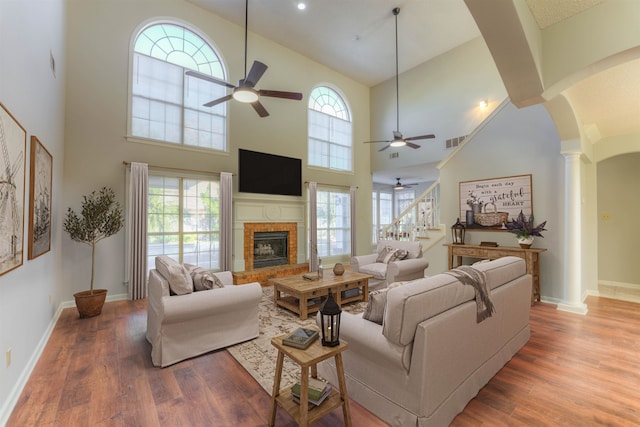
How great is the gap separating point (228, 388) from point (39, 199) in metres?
2.57

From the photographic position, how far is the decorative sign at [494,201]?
15.1 feet

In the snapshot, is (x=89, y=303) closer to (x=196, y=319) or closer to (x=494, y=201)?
(x=196, y=319)

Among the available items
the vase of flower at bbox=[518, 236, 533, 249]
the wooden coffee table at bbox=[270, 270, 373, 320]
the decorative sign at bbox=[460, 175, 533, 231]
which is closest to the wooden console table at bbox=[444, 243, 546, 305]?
the vase of flower at bbox=[518, 236, 533, 249]

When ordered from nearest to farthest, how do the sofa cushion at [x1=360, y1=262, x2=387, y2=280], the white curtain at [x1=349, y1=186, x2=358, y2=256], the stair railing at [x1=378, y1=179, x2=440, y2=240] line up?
the sofa cushion at [x1=360, y1=262, x2=387, y2=280]
the stair railing at [x1=378, y1=179, x2=440, y2=240]
the white curtain at [x1=349, y1=186, x2=358, y2=256]

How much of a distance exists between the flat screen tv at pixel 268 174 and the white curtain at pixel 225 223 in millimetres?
356

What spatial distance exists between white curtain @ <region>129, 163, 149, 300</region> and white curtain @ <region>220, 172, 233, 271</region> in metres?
1.26

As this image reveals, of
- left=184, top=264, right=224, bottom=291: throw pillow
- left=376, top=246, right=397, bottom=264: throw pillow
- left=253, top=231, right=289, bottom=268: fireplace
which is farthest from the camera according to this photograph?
left=253, top=231, right=289, bottom=268: fireplace

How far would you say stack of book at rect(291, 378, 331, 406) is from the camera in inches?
64.0

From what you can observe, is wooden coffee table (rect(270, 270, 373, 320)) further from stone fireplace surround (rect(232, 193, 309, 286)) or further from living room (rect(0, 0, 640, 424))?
living room (rect(0, 0, 640, 424))

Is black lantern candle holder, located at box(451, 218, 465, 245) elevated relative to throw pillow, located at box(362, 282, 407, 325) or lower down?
elevated

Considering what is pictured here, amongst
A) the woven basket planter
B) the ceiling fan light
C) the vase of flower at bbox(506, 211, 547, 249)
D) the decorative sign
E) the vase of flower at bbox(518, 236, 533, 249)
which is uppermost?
the ceiling fan light

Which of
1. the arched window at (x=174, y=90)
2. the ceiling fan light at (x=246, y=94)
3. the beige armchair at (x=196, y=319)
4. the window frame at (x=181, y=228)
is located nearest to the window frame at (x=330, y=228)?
the window frame at (x=181, y=228)

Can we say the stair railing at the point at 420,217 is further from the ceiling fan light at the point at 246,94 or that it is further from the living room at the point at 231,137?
the ceiling fan light at the point at 246,94

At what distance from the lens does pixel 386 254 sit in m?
5.03
